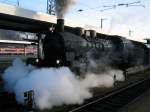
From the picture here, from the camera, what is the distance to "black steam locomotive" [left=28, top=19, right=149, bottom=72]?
16453 mm

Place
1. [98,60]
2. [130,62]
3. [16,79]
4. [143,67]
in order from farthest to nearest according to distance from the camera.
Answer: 1. [143,67]
2. [130,62]
3. [98,60]
4. [16,79]

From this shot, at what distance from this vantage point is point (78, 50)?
17.9 m

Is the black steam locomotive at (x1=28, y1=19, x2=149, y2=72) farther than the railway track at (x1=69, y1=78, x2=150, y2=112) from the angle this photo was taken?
Yes

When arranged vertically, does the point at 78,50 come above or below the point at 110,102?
above

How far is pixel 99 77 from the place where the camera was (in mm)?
20312

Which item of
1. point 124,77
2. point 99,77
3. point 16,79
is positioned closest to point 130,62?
point 124,77

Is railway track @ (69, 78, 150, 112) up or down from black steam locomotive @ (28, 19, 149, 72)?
down

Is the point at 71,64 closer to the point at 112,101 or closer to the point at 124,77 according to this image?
the point at 112,101

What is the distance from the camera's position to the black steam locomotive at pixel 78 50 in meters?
16.5

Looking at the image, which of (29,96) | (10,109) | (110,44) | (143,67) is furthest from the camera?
(143,67)

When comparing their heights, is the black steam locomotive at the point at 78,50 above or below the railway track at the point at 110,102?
above

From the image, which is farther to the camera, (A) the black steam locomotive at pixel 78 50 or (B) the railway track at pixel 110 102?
(A) the black steam locomotive at pixel 78 50

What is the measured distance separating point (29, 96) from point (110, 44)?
13.5m

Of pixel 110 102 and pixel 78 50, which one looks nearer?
pixel 110 102
